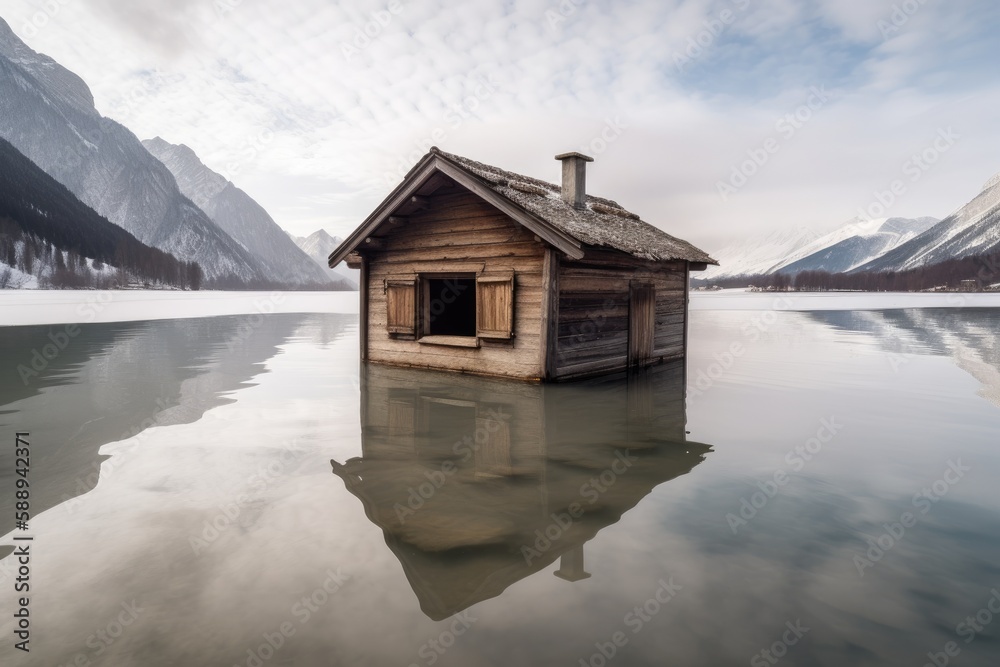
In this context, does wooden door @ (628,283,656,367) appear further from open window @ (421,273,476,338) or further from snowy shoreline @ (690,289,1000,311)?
snowy shoreline @ (690,289,1000,311)

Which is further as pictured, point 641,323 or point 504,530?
point 641,323

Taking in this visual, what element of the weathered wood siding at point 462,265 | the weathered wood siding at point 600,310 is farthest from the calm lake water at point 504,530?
the weathered wood siding at point 462,265

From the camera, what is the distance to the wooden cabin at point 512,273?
13031mm

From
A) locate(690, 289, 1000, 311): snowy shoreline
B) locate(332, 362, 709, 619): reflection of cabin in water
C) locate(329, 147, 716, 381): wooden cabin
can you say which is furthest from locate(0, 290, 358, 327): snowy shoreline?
locate(690, 289, 1000, 311): snowy shoreline

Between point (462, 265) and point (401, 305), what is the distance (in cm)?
233

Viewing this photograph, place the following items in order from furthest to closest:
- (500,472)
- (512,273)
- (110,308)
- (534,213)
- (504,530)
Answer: (110,308) < (512,273) < (534,213) < (500,472) < (504,530)

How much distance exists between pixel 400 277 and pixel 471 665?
13211 millimetres

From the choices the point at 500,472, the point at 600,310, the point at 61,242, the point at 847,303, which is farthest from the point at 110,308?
the point at 61,242

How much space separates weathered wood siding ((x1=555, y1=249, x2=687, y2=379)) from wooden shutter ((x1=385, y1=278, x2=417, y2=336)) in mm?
4437

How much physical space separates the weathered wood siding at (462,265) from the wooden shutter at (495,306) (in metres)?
0.15

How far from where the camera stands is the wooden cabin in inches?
513

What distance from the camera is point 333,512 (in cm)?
555

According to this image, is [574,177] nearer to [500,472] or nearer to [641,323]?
[641,323]

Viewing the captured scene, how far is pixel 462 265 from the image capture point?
14570mm
